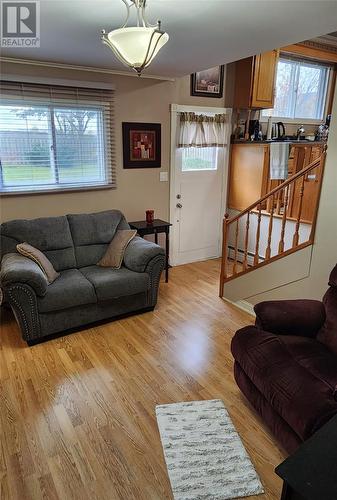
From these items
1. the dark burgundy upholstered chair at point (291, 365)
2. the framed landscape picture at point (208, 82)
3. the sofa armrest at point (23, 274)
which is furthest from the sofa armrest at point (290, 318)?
the framed landscape picture at point (208, 82)

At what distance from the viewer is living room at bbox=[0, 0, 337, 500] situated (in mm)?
1753

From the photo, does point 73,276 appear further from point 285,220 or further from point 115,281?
point 285,220

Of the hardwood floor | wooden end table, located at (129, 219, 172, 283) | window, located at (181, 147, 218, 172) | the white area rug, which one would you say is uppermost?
window, located at (181, 147, 218, 172)

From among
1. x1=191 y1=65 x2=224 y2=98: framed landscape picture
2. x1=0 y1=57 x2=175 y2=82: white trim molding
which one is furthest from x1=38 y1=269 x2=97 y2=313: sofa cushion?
x1=191 y1=65 x2=224 y2=98: framed landscape picture

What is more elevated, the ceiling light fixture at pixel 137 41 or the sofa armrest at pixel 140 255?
the ceiling light fixture at pixel 137 41

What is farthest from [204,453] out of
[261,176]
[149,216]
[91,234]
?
[261,176]

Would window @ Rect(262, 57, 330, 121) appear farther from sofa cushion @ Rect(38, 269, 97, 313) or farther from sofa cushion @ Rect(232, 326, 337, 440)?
sofa cushion @ Rect(232, 326, 337, 440)

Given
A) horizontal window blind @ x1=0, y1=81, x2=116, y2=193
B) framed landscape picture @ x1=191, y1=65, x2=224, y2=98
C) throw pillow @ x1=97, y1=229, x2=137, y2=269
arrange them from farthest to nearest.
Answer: framed landscape picture @ x1=191, y1=65, x2=224, y2=98 → throw pillow @ x1=97, y1=229, x2=137, y2=269 → horizontal window blind @ x1=0, y1=81, x2=116, y2=193

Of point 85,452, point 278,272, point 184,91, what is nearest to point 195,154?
point 184,91

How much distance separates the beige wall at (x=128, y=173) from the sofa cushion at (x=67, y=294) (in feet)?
3.25

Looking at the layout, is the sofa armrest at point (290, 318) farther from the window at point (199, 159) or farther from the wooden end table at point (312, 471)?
the window at point (199, 159)

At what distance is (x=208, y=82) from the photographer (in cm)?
440

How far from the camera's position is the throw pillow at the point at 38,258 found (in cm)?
298

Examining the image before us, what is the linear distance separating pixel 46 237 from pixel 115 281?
873 millimetres
